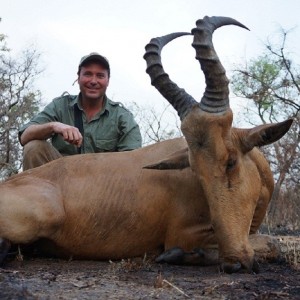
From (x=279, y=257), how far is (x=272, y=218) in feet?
33.3

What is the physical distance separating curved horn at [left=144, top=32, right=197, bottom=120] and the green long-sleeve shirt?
71.0 inches

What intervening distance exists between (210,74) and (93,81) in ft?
8.53

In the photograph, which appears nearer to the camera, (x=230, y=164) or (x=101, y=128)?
(x=230, y=164)

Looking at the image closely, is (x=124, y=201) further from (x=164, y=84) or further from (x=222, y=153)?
(x=222, y=153)

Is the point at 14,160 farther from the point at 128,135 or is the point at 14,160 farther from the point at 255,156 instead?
the point at 255,156

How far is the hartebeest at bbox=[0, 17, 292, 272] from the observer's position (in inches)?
177

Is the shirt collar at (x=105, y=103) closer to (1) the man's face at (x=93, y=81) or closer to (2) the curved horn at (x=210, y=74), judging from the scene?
(1) the man's face at (x=93, y=81)

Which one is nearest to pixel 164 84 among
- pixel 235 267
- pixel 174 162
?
pixel 174 162

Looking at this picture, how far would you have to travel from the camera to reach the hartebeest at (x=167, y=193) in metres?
4.50

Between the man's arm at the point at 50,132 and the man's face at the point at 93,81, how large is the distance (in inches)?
34.1

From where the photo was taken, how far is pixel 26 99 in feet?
83.0

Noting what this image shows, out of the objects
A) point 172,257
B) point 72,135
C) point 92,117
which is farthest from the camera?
point 92,117

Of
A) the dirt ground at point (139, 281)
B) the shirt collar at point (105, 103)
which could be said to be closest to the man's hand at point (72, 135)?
the dirt ground at point (139, 281)

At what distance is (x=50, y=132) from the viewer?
241 inches
